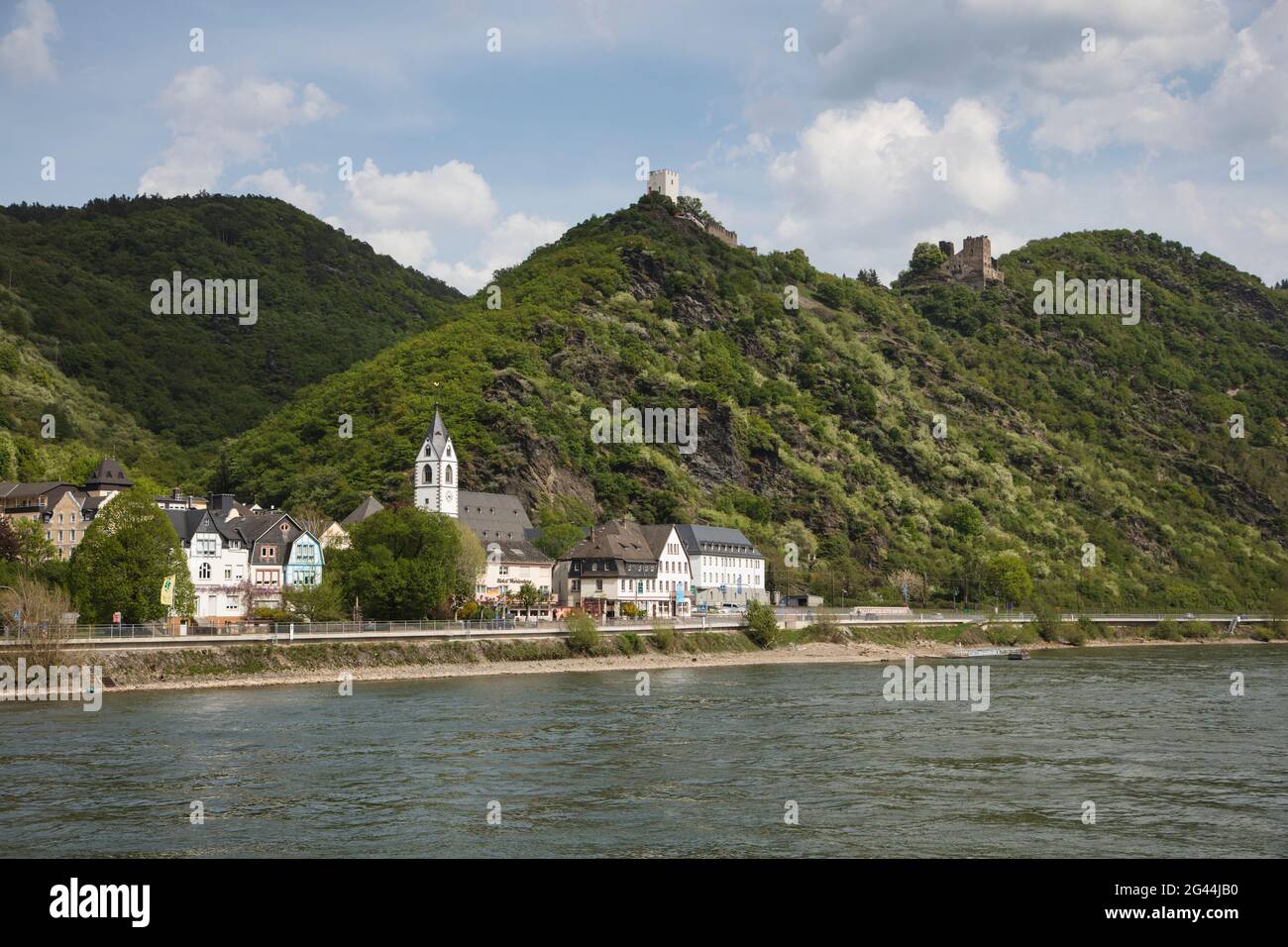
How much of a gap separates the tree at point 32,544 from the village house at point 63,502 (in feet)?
10.3

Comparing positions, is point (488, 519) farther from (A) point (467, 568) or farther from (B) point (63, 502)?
(B) point (63, 502)

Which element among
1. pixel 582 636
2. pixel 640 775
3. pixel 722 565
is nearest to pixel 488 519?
pixel 722 565

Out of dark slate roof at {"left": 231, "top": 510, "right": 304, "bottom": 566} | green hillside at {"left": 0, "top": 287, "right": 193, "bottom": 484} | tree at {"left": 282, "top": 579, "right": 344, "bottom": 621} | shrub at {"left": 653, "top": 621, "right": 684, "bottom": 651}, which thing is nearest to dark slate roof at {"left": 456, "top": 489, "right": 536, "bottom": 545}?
dark slate roof at {"left": 231, "top": 510, "right": 304, "bottom": 566}

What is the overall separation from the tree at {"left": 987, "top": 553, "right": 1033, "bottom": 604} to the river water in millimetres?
75302

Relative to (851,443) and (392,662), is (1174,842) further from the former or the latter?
(851,443)

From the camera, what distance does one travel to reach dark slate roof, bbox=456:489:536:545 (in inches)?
4862

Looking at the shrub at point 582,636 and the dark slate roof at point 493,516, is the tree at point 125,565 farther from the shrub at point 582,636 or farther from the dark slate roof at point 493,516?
the dark slate roof at point 493,516

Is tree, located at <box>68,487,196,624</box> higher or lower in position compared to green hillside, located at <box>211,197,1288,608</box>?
lower

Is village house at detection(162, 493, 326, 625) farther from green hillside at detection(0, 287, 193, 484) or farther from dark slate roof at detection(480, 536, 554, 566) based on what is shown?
green hillside at detection(0, 287, 193, 484)

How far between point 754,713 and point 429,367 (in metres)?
107

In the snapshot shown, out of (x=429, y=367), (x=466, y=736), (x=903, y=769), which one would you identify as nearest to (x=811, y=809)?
(x=903, y=769)

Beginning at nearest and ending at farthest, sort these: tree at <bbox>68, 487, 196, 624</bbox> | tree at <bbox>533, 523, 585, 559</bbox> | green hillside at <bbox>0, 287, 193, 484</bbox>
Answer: tree at <bbox>68, 487, 196, 624</bbox> < tree at <bbox>533, 523, 585, 559</bbox> < green hillside at <bbox>0, 287, 193, 484</bbox>

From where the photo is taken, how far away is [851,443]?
173 metres

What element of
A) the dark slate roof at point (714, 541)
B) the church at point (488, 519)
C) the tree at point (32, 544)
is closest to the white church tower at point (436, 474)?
the church at point (488, 519)
